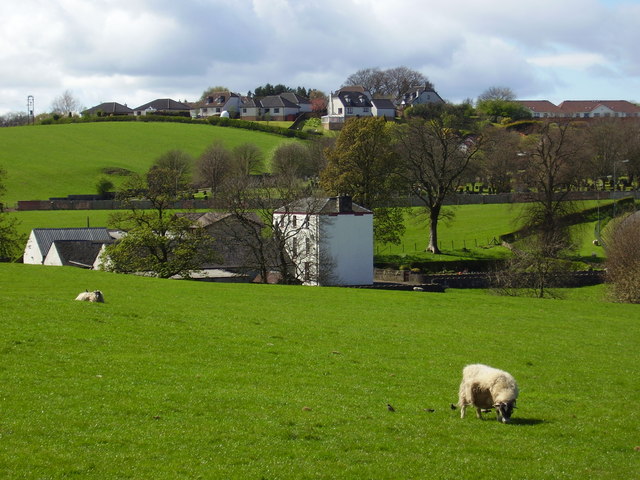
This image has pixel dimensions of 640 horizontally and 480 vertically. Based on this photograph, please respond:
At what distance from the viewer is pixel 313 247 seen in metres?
70.4

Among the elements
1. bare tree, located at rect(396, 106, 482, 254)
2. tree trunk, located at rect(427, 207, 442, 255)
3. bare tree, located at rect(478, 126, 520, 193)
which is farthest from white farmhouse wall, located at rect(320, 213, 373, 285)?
bare tree, located at rect(478, 126, 520, 193)

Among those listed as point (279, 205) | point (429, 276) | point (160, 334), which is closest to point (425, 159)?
point (429, 276)

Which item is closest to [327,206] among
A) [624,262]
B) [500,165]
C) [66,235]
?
[624,262]

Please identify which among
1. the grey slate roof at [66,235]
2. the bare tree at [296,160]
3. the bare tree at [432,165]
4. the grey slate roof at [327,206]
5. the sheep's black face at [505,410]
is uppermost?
the bare tree at [296,160]

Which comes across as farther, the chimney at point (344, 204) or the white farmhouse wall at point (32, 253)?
the white farmhouse wall at point (32, 253)

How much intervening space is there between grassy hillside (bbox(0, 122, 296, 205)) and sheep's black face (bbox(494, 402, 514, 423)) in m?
113

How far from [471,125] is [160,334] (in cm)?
16794

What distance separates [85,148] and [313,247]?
343ft

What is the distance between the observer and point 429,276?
251ft

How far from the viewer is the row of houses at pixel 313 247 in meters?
68.4

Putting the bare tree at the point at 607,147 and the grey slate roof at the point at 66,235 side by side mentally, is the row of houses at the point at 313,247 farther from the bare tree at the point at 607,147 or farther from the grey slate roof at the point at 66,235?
the bare tree at the point at 607,147

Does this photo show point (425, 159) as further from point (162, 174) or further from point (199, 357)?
point (199, 357)

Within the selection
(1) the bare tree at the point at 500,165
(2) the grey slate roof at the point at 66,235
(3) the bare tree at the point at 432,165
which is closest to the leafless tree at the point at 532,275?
(3) the bare tree at the point at 432,165

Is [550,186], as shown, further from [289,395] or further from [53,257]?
[289,395]
